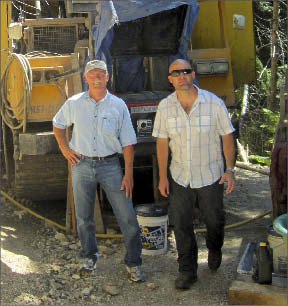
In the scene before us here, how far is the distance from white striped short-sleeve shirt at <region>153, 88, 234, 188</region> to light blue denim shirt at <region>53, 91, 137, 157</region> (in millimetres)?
369

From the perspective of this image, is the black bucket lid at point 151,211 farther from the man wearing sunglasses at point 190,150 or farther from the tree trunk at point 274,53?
the tree trunk at point 274,53

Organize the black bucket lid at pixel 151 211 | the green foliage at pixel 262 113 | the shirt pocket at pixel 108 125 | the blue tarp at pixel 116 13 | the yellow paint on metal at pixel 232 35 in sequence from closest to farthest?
the shirt pocket at pixel 108 125 → the black bucket lid at pixel 151 211 → the blue tarp at pixel 116 13 → the yellow paint on metal at pixel 232 35 → the green foliage at pixel 262 113

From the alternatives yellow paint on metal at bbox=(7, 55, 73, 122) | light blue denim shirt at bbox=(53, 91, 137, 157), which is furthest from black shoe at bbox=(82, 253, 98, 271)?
yellow paint on metal at bbox=(7, 55, 73, 122)

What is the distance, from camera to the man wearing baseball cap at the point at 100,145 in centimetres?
481

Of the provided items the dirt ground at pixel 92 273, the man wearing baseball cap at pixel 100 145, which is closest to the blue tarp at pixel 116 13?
the man wearing baseball cap at pixel 100 145

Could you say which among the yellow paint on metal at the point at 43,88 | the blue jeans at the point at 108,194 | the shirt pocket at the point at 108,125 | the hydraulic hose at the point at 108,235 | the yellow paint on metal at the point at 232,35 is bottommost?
the hydraulic hose at the point at 108,235

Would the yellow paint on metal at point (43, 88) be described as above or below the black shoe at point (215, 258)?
above

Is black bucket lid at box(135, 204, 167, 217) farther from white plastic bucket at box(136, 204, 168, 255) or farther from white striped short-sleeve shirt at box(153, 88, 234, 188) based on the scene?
white striped short-sleeve shirt at box(153, 88, 234, 188)

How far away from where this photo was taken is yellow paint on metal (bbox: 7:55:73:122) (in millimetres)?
6387

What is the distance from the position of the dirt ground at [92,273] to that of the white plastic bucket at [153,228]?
0.32 feet

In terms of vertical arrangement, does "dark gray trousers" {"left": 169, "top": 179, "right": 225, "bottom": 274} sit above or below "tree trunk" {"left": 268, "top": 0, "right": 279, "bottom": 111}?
below

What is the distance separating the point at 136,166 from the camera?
707cm

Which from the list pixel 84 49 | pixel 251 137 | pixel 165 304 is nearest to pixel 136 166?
pixel 84 49

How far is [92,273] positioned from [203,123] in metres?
1.82
